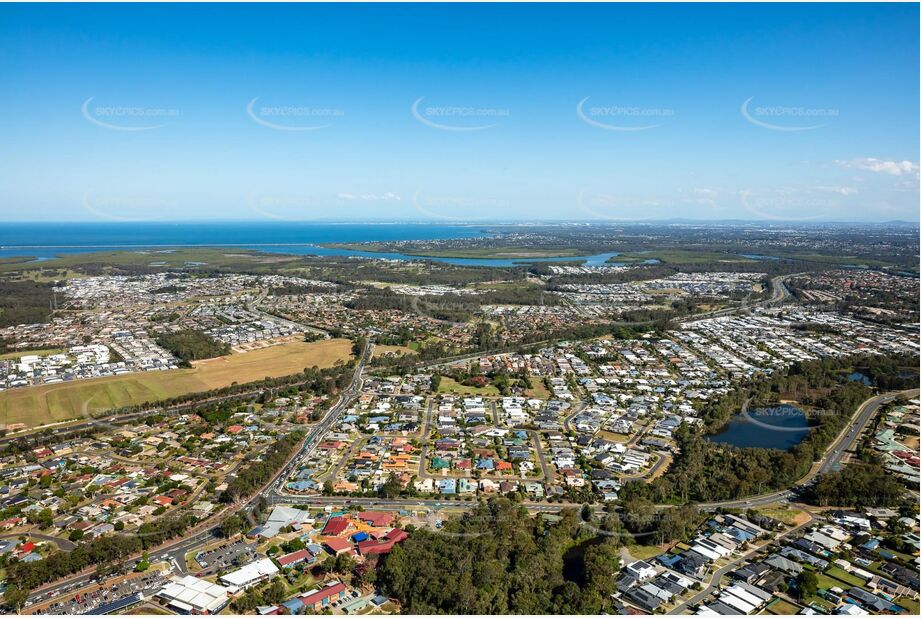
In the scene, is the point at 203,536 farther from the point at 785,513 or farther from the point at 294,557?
the point at 785,513

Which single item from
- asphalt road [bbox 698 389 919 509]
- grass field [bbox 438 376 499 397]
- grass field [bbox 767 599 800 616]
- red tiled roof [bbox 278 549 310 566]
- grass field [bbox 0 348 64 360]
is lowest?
grass field [bbox 767 599 800 616]

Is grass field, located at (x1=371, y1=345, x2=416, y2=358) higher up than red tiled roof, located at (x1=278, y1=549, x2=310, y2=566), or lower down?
higher up

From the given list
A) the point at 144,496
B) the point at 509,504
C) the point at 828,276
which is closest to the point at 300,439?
the point at 144,496

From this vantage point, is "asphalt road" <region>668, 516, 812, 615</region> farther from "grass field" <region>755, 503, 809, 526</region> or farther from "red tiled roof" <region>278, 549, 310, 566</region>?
"red tiled roof" <region>278, 549, 310, 566</region>

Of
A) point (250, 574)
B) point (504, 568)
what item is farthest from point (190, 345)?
point (504, 568)

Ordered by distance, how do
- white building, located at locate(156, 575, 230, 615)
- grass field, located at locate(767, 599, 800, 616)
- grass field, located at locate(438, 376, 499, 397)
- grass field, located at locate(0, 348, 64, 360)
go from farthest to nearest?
grass field, located at locate(0, 348, 64, 360) < grass field, located at locate(438, 376, 499, 397) < grass field, located at locate(767, 599, 800, 616) < white building, located at locate(156, 575, 230, 615)

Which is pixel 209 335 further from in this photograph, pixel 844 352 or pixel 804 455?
pixel 844 352

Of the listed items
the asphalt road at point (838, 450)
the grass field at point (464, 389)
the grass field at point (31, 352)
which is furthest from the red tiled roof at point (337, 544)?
the grass field at point (31, 352)

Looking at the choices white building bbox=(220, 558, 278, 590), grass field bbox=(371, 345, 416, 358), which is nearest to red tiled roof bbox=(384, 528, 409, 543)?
white building bbox=(220, 558, 278, 590)
